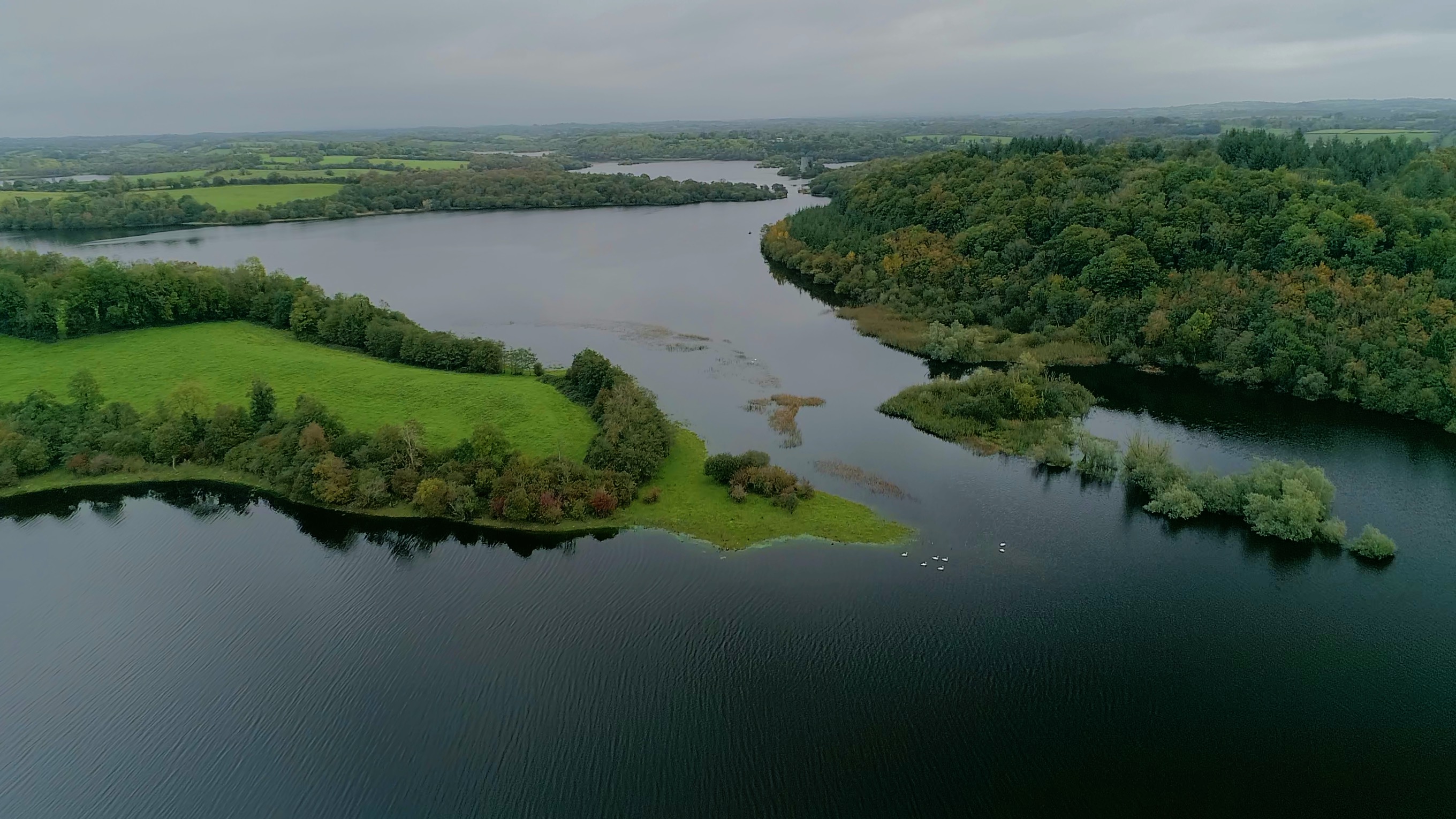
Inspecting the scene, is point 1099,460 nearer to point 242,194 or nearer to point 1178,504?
point 1178,504

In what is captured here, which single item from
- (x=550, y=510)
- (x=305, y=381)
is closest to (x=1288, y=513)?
(x=550, y=510)

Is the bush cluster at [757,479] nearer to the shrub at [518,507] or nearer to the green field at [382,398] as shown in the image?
the green field at [382,398]

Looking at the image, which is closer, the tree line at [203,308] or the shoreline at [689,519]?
the shoreline at [689,519]

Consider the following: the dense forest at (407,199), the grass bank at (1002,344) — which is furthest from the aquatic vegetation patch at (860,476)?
the dense forest at (407,199)

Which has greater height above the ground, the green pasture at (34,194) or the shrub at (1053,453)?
the green pasture at (34,194)

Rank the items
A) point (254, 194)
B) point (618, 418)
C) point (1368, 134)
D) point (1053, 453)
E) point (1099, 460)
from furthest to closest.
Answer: point (254, 194) < point (1368, 134) < point (618, 418) < point (1053, 453) < point (1099, 460)

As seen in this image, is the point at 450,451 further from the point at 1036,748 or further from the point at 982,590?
the point at 1036,748
